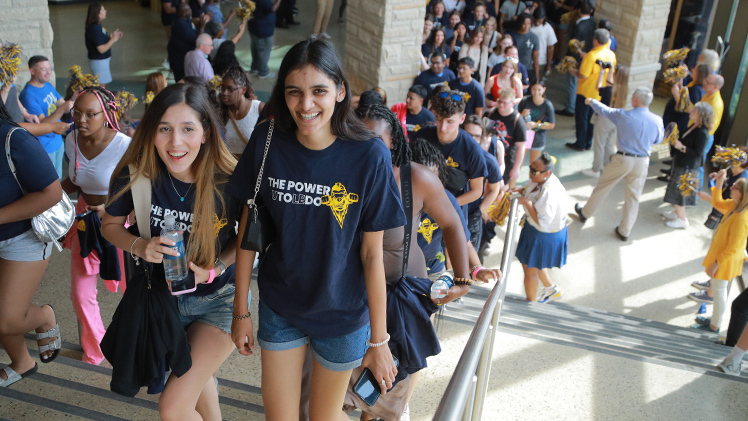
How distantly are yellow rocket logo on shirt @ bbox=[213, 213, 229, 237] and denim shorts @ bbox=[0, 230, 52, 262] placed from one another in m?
1.18

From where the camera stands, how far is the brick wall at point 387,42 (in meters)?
8.78

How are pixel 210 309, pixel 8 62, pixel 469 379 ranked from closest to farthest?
pixel 469 379, pixel 210 309, pixel 8 62

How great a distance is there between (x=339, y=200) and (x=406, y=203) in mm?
551

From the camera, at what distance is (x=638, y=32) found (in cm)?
1070

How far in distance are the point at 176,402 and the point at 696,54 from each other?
41.8ft

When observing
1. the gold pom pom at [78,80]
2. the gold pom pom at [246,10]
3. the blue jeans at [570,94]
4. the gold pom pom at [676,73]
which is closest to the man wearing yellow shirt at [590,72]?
the gold pom pom at [676,73]

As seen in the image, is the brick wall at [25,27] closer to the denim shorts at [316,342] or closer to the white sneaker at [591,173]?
the denim shorts at [316,342]

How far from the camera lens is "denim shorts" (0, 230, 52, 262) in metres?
3.26

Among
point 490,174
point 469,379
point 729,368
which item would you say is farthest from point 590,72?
point 469,379

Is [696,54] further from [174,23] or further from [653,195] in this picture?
[174,23]

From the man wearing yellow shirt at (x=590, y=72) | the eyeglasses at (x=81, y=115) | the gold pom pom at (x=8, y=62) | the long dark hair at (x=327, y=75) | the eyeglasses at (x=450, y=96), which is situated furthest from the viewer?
the man wearing yellow shirt at (x=590, y=72)

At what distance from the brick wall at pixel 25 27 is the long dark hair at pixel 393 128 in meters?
5.62

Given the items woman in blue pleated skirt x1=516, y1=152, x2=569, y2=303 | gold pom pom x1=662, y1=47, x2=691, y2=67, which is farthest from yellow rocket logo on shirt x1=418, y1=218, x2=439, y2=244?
gold pom pom x1=662, y1=47, x2=691, y2=67

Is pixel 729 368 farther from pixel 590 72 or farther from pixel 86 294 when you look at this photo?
pixel 590 72
